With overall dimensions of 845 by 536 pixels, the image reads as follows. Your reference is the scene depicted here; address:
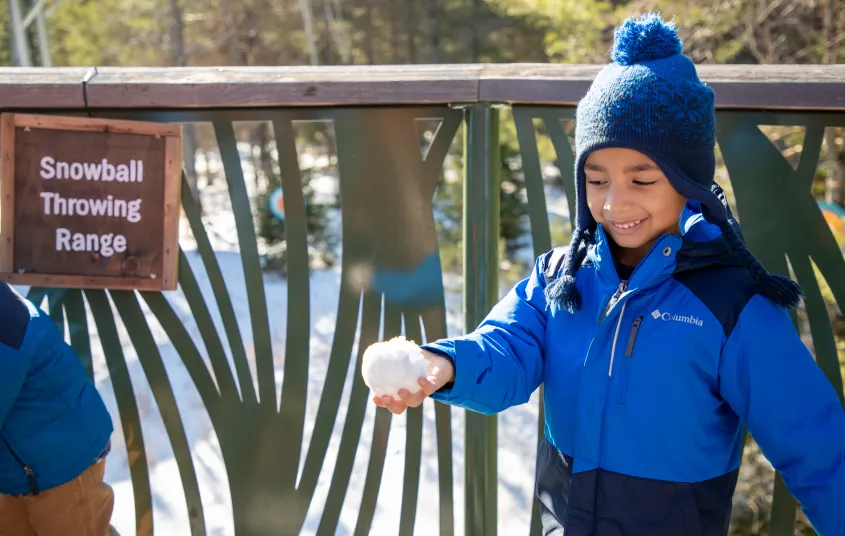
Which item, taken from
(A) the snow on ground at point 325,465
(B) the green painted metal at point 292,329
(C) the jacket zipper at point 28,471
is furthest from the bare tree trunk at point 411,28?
(C) the jacket zipper at point 28,471

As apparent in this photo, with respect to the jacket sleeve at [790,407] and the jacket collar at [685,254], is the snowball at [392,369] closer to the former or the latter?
the jacket collar at [685,254]

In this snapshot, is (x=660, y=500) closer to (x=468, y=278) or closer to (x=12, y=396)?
(x=468, y=278)

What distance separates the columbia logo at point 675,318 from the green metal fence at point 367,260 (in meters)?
0.83

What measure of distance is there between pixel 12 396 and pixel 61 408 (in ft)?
0.56

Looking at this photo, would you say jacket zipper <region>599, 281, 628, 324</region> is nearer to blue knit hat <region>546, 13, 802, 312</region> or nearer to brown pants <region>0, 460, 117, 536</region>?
blue knit hat <region>546, 13, 802, 312</region>

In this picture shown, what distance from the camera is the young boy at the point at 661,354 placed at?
4.55 ft

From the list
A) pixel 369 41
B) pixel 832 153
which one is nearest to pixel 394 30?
pixel 369 41

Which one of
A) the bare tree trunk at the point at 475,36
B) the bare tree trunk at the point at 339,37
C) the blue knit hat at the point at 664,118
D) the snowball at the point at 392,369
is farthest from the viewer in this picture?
the bare tree trunk at the point at 339,37

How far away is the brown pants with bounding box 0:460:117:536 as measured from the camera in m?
2.25

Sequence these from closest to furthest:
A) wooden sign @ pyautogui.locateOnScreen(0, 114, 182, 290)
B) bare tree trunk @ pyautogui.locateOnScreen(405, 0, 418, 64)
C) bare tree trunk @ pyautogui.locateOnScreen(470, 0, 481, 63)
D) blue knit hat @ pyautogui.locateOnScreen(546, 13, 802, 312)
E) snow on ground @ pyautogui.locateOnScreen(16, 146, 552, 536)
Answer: blue knit hat @ pyautogui.locateOnScreen(546, 13, 802, 312)
wooden sign @ pyautogui.locateOnScreen(0, 114, 182, 290)
snow on ground @ pyautogui.locateOnScreen(16, 146, 552, 536)
bare tree trunk @ pyautogui.locateOnScreen(470, 0, 481, 63)
bare tree trunk @ pyautogui.locateOnScreen(405, 0, 418, 64)

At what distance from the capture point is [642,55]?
145cm

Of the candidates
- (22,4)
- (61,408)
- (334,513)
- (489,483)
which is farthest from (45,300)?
(22,4)

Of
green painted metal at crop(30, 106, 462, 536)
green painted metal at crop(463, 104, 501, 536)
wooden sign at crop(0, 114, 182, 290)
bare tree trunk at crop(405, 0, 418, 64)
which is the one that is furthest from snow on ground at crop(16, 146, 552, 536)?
bare tree trunk at crop(405, 0, 418, 64)

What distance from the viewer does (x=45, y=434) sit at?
7.07 ft
